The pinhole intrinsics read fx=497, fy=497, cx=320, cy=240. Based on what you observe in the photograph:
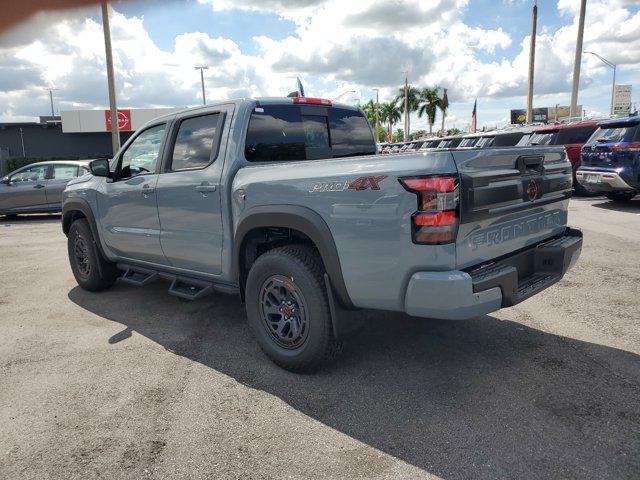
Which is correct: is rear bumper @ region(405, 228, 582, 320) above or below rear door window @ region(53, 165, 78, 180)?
below

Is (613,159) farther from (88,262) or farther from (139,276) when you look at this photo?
(88,262)

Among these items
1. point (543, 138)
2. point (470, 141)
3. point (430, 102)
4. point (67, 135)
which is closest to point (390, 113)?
point (430, 102)

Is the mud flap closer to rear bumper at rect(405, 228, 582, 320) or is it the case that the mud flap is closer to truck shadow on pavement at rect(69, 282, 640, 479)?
truck shadow on pavement at rect(69, 282, 640, 479)

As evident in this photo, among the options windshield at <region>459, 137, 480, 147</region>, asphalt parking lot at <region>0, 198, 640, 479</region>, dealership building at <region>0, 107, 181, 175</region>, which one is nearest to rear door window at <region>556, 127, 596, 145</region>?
windshield at <region>459, 137, 480, 147</region>

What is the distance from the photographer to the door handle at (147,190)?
4.48 meters

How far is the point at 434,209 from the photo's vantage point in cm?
264

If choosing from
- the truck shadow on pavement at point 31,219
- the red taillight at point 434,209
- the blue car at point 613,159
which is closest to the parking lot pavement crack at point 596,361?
the red taillight at point 434,209

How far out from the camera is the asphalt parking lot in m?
2.46

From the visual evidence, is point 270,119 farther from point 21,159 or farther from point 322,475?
point 21,159

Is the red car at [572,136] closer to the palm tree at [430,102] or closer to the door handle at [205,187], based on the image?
the door handle at [205,187]

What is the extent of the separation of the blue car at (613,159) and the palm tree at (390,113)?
6303 cm

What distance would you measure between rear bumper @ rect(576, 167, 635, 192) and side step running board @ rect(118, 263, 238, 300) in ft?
31.6

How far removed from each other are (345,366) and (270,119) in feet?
6.64

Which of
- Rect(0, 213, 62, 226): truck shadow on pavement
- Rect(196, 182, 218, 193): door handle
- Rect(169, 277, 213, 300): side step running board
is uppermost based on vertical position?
Rect(196, 182, 218, 193): door handle
